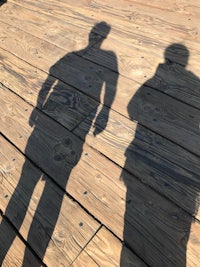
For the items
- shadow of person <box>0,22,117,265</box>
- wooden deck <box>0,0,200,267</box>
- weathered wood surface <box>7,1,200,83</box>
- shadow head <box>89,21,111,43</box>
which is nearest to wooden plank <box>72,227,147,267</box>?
wooden deck <box>0,0,200,267</box>

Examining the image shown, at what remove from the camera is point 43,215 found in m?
2.06

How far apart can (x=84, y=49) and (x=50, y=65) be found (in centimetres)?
47

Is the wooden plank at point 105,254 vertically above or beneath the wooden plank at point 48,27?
beneath

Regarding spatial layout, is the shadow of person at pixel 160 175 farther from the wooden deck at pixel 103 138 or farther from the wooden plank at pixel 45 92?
the wooden plank at pixel 45 92

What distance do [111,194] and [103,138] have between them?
563 mm

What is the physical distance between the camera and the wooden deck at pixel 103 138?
189cm

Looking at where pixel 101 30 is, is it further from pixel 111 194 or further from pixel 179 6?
pixel 111 194

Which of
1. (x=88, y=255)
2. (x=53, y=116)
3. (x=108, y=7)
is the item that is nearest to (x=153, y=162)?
(x=88, y=255)

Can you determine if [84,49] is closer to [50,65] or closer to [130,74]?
[50,65]

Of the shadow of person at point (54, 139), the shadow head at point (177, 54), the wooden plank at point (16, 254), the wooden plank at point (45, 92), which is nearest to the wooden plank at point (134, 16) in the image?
the shadow head at point (177, 54)

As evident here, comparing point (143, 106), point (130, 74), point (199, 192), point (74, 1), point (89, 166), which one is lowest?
point (89, 166)

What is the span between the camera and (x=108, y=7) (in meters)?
3.90

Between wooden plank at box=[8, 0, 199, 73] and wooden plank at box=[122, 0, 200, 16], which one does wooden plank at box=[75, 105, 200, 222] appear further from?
wooden plank at box=[122, 0, 200, 16]

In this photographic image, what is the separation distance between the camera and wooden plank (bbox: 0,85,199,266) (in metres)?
1.81
